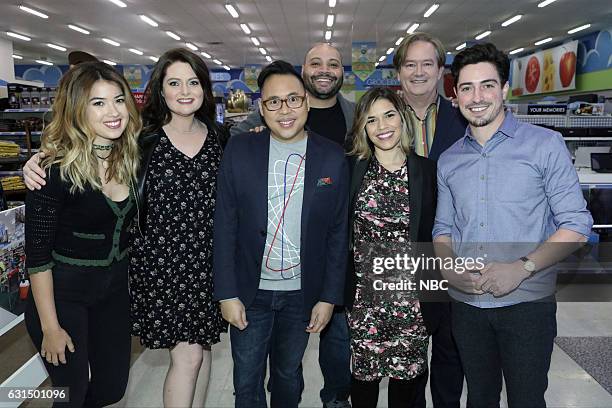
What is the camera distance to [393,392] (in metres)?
2.17

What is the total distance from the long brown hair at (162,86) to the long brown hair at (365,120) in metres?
0.69

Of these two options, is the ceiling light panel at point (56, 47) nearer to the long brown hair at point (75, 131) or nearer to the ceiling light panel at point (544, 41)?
the ceiling light panel at point (544, 41)

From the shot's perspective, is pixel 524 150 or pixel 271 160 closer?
pixel 524 150

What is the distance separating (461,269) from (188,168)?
46.6 inches

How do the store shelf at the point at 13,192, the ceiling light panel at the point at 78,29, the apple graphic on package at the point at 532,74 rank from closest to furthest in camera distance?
the store shelf at the point at 13,192 → the ceiling light panel at the point at 78,29 → the apple graphic on package at the point at 532,74

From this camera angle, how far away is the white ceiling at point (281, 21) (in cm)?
1182

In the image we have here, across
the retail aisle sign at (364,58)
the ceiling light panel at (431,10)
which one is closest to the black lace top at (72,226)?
the ceiling light panel at (431,10)

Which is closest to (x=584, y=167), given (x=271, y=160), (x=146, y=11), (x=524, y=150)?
(x=524, y=150)

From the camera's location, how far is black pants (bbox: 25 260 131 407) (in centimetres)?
195

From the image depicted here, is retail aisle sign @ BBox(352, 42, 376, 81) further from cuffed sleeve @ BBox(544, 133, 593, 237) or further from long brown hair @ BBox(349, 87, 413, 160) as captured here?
cuffed sleeve @ BBox(544, 133, 593, 237)

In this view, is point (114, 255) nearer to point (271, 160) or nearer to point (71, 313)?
point (71, 313)

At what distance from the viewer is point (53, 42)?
54.1ft

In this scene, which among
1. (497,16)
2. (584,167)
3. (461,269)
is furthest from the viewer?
(497,16)

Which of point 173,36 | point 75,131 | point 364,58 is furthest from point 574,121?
point 173,36
